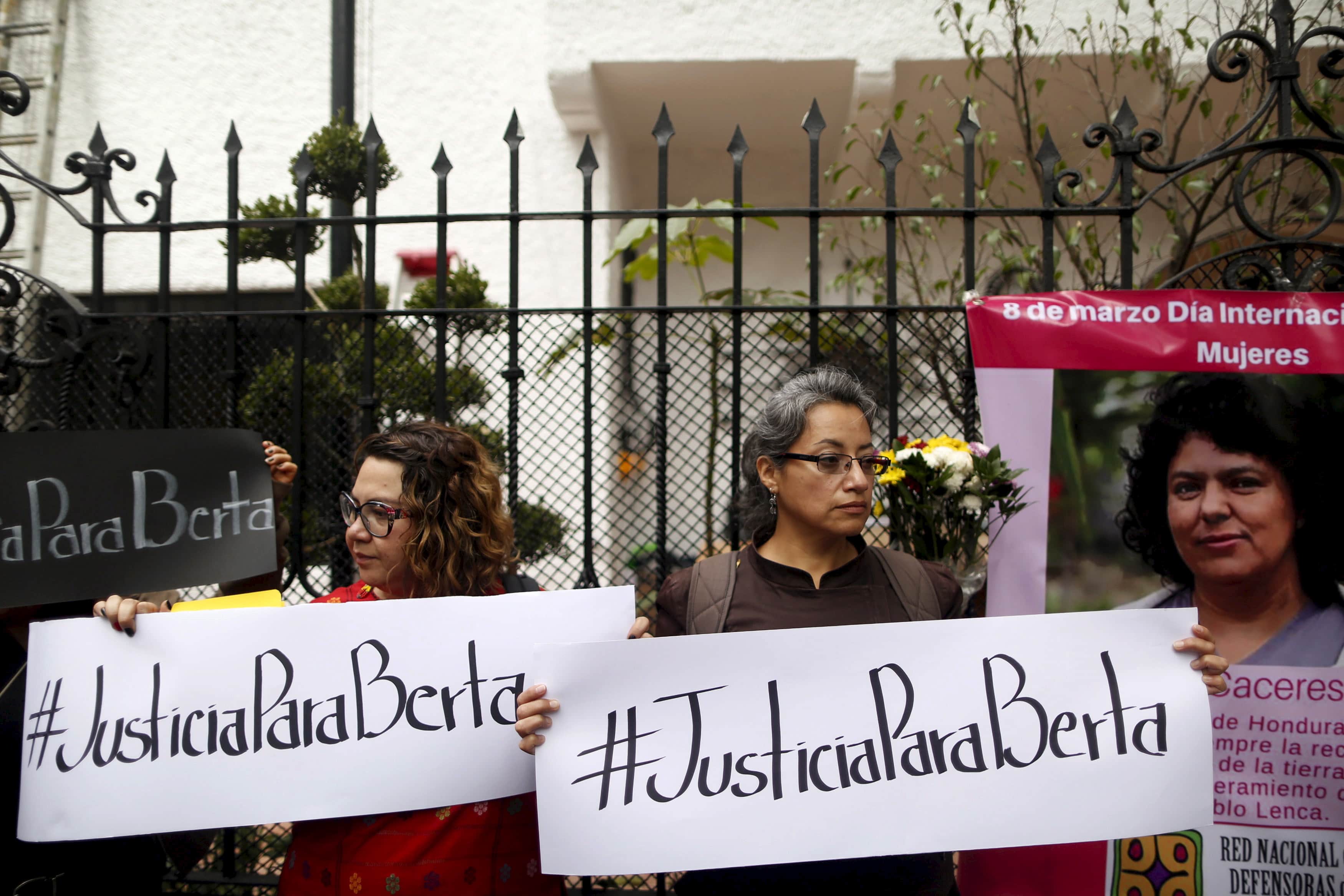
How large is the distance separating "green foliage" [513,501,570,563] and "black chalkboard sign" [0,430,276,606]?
1.04 meters

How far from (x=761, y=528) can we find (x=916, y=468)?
0.44m

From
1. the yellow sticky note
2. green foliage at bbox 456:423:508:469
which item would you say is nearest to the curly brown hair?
the yellow sticky note

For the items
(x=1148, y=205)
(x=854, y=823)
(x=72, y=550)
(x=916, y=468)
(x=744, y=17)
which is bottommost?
(x=854, y=823)

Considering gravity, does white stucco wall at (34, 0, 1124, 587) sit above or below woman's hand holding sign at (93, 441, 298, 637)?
above

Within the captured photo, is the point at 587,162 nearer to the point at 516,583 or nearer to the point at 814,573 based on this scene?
the point at 516,583

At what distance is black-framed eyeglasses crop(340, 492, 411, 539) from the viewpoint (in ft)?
6.12

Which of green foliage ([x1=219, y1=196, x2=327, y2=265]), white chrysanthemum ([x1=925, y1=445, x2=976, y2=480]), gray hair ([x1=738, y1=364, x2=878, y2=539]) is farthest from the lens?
green foliage ([x1=219, y1=196, x2=327, y2=265])

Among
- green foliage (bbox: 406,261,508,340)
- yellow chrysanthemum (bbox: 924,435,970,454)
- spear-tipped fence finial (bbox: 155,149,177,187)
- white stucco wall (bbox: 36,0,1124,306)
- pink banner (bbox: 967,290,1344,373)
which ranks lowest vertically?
yellow chrysanthemum (bbox: 924,435,970,454)

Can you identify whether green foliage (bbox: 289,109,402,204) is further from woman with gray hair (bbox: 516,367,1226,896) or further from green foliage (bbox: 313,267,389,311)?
woman with gray hair (bbox: 516,367,1226,896)

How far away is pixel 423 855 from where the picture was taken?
67.1 inches

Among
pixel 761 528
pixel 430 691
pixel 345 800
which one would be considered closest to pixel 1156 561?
pixel 761 528

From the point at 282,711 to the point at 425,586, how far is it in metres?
0.38

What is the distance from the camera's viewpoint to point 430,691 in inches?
70.7

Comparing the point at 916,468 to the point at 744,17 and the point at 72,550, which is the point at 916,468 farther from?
the point at 744,17
